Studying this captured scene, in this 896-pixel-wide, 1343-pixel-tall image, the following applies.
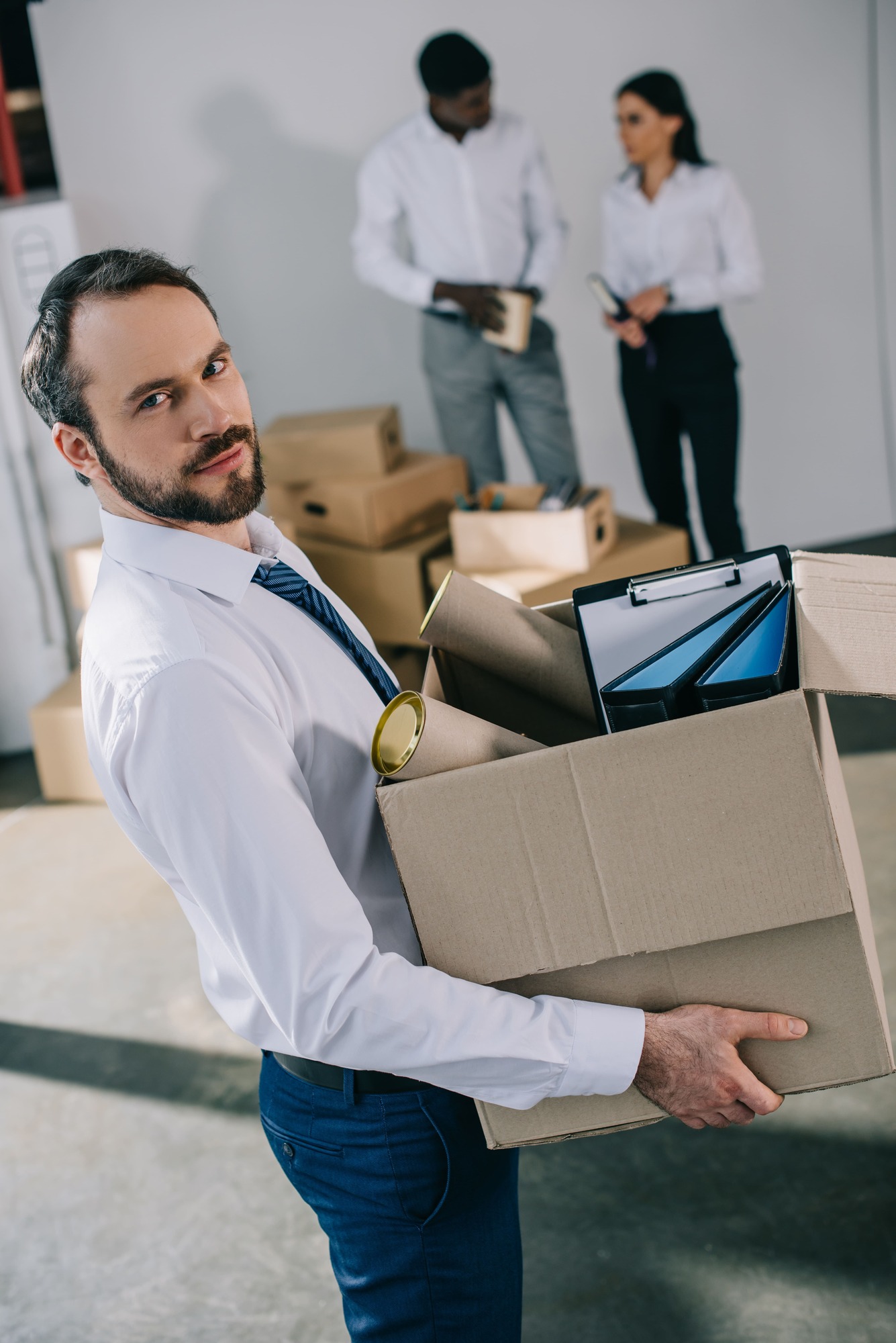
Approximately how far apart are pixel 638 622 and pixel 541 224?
290 centimetres

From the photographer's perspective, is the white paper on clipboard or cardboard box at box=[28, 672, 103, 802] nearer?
the white paper on clipboard

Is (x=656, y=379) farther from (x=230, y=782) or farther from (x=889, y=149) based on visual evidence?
(x=230, y=782)

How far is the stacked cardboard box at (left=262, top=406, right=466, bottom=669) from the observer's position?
3.31 meters

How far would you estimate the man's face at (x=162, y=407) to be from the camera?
95 centimetres

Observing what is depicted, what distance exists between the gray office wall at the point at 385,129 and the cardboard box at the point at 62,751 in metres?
1.44

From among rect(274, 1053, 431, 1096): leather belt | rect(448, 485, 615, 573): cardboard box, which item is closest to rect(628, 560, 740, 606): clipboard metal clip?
rect(274, 1053, 431, 1096): leather belt

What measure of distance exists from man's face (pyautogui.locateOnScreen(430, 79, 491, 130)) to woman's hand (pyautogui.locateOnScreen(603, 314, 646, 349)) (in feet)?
2.30

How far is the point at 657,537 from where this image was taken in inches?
126

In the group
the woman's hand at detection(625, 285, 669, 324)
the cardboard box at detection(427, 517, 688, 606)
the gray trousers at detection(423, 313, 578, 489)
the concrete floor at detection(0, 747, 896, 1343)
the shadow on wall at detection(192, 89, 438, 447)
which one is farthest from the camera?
the shadow on wall at detection(192, 89, 438, 447)

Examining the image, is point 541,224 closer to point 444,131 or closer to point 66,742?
point 444,131

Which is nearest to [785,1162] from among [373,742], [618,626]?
[618,626]

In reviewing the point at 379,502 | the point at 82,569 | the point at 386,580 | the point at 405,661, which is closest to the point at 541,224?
the point at 379,502

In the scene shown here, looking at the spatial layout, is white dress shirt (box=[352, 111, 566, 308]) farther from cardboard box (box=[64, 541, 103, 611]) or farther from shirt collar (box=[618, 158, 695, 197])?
cardboard box (box=[64, 541, 103, 611])

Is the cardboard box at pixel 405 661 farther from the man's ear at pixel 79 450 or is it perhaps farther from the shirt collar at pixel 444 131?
the man's ear at pixel 79 450
